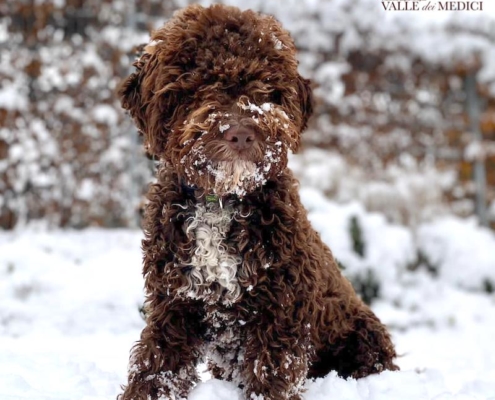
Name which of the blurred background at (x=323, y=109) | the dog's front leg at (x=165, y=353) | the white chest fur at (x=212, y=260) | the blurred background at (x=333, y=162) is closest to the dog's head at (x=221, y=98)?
the white chest fur at (x=212, y=260)

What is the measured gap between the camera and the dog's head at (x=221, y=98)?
2.82 meters

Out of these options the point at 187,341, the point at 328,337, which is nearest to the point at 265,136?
the point at 187,341

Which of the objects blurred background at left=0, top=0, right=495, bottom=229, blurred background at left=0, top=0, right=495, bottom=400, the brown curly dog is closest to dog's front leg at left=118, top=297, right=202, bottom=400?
the brown curly dog

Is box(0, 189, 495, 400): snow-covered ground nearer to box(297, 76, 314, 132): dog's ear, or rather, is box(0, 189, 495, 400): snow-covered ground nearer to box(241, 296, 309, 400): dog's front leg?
box(241, 296, 309, 400): dog's front leg

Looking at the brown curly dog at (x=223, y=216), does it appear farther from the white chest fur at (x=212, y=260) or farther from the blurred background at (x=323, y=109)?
the blurred background at (x=323, y=109)

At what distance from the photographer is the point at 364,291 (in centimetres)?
846

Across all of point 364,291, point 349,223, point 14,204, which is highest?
point 14,204

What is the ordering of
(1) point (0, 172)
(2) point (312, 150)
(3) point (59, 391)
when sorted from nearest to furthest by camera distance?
(3) point (59, 391) → (1) point (0, 172) → (2) point (312, 150)

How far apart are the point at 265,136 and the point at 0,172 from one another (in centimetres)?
789

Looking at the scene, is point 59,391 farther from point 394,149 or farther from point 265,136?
point 394,149

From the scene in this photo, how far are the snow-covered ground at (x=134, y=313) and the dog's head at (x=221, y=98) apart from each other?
1.05 meters

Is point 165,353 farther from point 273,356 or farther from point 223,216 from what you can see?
point 223,216

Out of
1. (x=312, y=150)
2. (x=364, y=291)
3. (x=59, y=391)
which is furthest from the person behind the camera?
(x=312, y=150)

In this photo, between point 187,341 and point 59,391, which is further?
point 59,391
